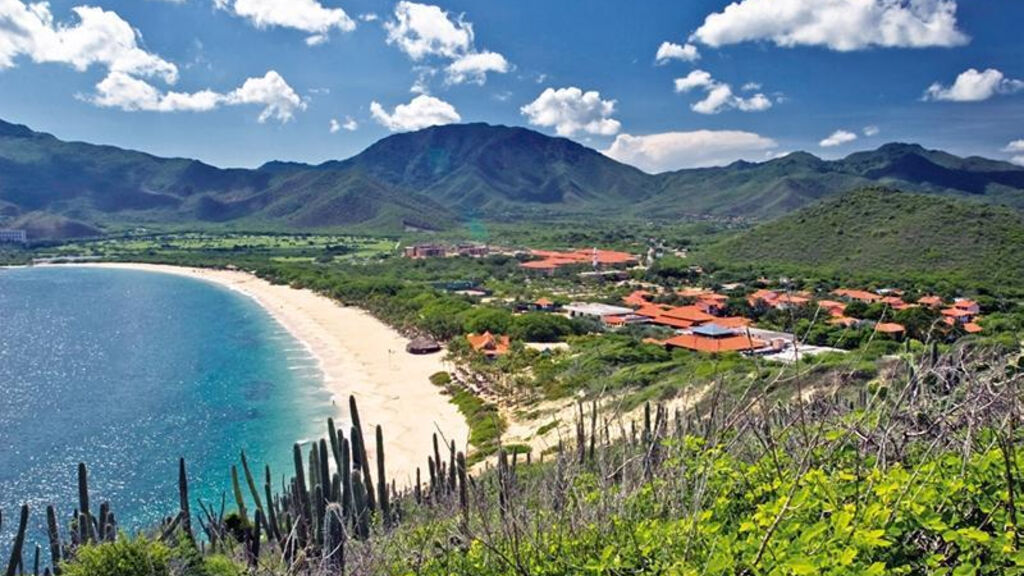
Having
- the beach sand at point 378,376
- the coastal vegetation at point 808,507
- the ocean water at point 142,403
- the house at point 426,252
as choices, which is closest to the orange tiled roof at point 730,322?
the beach sand at point 378,376

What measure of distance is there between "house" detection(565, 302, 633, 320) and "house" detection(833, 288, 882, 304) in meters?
16.3

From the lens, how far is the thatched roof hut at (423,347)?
41000 mm

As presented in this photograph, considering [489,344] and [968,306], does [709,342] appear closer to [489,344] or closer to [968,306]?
[489,344]

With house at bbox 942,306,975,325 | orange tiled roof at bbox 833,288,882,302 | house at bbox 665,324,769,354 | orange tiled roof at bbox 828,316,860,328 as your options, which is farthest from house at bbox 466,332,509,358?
orange tiled roof at bbox 833,288,882,302

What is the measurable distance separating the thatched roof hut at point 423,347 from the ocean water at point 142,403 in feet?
18.9

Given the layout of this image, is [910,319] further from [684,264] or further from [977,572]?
[684,264]

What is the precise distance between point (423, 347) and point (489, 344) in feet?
17.6

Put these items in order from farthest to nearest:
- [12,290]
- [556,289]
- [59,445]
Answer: [12,290]
[556,289]
[59,445]

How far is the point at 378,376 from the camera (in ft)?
120

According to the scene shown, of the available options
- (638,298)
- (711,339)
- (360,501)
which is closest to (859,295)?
(638,298)

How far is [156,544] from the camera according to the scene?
846 cm

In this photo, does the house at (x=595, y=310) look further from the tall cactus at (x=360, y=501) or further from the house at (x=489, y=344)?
the tall cactus at (x=360, y=501)

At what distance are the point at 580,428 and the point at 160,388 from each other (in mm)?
33514

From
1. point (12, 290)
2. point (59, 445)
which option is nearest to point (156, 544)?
point (59, 445)
